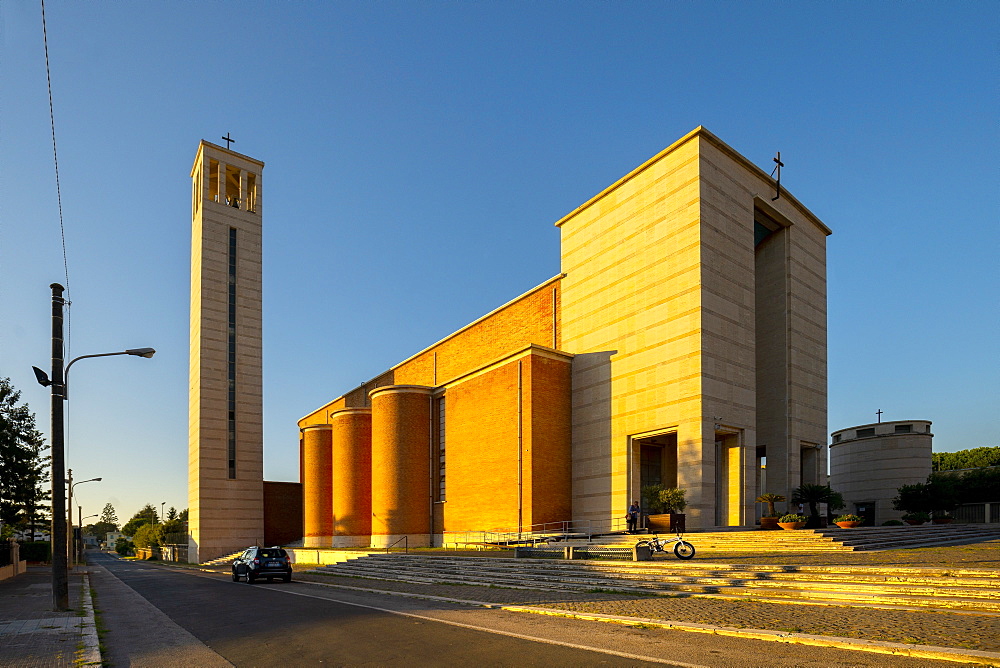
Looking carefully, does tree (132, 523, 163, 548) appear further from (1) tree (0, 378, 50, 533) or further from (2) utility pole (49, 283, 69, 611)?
(2) utility pole (49, 283, 69, 611)

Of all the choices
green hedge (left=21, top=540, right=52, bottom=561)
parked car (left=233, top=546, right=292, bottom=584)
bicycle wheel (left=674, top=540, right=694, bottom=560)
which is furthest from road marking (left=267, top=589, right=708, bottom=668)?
green hedge (left=21, top=540, right=52, bottom=561)

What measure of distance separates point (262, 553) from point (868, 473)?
4758 cm

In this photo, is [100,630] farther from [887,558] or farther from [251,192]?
[251,192]

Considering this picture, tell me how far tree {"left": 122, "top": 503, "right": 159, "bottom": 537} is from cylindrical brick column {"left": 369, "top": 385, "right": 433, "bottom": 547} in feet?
412

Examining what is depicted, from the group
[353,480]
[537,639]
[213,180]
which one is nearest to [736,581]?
[537,639]

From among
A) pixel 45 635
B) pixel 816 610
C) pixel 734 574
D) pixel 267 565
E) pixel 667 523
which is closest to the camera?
pixel 816 610

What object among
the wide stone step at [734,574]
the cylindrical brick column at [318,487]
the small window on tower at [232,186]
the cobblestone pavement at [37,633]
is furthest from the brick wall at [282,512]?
the cobblestone pavement at [37,633]

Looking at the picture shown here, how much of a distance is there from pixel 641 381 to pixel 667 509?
6349mm

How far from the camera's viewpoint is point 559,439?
37.5 m

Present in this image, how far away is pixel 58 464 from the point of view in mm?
16766

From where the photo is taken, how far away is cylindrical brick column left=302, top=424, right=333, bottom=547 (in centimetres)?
5834

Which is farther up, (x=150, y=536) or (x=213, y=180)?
(x=213, y=180)

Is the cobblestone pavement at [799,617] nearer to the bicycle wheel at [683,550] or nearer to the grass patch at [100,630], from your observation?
the bicycle wheel at [683,550]

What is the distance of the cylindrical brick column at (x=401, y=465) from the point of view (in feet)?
144
